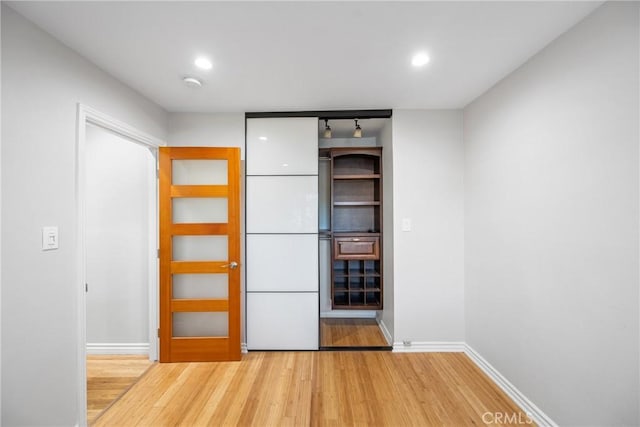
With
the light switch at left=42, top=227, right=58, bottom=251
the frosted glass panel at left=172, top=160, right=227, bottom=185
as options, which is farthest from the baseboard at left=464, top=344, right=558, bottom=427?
the light switch at left=42, top=227, right=58, bottom=251

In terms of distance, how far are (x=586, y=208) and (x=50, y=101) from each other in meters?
3.06

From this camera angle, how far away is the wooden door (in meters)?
2.63

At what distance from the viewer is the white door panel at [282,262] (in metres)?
2.82

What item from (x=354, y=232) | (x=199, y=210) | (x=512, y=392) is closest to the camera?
(x=512, y=392)

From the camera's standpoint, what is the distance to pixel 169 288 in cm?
265

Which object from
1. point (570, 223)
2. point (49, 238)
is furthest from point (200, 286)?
point (570, 223)

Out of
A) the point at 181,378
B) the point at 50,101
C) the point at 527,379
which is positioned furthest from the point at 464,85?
the point at 181,378

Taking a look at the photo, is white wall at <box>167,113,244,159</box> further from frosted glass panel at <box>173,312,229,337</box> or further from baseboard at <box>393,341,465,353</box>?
baseboard at <box>393,341,465,353</box>

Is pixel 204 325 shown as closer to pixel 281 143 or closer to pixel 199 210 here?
pixel 199 210

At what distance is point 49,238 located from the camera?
1.55 meters

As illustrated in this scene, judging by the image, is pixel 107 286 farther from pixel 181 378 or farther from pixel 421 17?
pixel 421 17

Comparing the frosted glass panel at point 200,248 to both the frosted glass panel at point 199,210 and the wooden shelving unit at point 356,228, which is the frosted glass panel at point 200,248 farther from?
the wooden shelving unit at point 356,228

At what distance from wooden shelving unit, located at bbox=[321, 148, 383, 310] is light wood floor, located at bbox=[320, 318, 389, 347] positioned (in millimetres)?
306

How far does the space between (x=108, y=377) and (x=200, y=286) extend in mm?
1032
